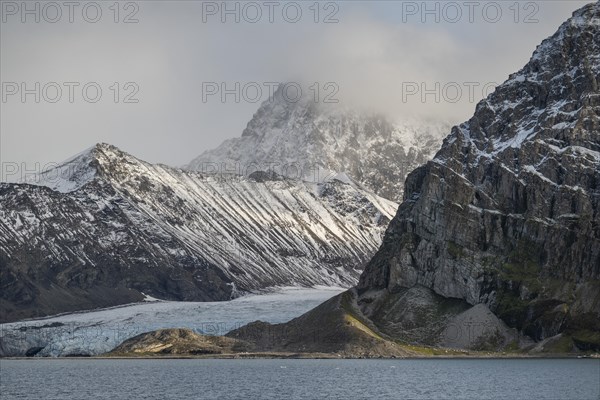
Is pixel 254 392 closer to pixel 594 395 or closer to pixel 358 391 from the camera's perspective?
pixel 358 391

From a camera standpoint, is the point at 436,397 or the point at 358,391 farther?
the point at 358,391

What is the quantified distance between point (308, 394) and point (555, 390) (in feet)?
136

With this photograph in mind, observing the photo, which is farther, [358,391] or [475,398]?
[358,391]

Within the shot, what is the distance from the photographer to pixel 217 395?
19188 cm

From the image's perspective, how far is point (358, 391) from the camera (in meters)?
199

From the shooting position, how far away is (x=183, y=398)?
187 meters

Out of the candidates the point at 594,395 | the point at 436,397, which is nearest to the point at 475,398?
the point at 436,397

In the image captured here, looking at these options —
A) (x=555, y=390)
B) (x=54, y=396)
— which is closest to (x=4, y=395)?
(x=54, y=396)

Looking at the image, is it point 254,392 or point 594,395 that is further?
point 254,392

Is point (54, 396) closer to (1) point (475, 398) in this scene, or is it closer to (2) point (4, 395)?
(2) point (4, 395)

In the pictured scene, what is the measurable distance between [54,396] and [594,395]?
3440 inches

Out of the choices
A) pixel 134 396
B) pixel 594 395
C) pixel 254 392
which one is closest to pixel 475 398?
pixel 594 395

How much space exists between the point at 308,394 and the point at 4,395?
5076 centimetres

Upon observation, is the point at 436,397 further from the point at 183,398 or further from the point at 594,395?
the point at 183,398
